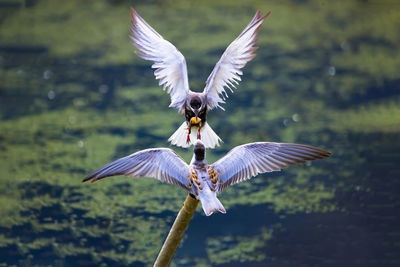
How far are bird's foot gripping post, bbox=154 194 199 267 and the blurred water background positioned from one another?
1.25 metres

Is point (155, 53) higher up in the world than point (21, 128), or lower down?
higher up

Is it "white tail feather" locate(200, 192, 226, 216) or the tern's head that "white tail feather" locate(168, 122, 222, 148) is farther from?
"white tail feather" locate(200, 192, 226, 216)

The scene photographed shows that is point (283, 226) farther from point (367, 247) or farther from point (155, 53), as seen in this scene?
point (155, 53)

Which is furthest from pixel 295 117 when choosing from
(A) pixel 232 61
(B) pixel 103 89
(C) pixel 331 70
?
(A) pixel 232 61

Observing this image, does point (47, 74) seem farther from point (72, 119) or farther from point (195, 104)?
point (195, 104)

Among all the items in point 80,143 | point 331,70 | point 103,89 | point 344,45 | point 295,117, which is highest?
point 344,45

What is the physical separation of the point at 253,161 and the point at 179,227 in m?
0.33

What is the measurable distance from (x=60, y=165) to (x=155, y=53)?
82.7 inches

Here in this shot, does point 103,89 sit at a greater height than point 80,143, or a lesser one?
greater

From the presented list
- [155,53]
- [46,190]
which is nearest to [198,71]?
[46,190]

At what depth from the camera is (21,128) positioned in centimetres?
447

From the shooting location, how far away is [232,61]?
211 cm

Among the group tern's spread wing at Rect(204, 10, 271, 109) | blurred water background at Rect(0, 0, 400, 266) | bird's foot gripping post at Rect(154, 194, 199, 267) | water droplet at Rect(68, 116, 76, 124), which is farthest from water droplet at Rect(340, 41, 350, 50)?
bird's foot gripping post at Rect(154, 194, 199, 267)

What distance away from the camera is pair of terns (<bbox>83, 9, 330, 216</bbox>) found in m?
1.90
